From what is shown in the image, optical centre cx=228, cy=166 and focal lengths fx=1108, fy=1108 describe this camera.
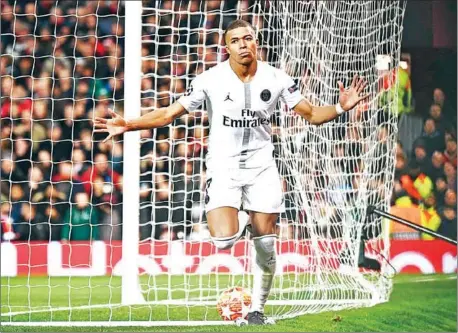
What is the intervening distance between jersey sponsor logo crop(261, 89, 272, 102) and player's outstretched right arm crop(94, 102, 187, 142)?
1.72 feet

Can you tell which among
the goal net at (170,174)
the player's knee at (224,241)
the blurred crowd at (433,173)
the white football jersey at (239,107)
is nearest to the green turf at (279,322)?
the goal net at (170,174)

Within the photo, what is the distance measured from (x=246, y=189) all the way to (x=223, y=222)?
291 mm

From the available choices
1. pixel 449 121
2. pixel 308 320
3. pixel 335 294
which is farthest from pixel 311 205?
pixel 449 121

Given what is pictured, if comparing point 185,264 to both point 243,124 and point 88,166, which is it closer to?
point 88,166

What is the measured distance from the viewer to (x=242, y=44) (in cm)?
715

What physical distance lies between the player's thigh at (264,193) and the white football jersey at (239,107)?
0.28 ft

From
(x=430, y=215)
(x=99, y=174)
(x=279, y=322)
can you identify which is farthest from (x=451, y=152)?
(x=279, y=322)

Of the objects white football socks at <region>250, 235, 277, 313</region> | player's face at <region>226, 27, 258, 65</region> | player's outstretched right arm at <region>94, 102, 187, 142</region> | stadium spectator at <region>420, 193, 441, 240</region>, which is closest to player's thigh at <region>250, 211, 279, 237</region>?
white football socks at <region>250, 235, 277, 313</region>

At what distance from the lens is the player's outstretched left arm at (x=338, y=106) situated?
7.29 meters

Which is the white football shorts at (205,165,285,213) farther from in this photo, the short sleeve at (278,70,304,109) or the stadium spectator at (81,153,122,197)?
the stadium spectator at (81,153,122,197)

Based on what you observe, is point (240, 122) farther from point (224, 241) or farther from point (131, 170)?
point (131, 170)

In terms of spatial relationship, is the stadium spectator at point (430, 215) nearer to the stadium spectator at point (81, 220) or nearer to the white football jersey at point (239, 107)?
the stadium spectator at point (81, 220)

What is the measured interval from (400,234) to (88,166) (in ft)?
12.9

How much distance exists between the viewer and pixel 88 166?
12.4m
